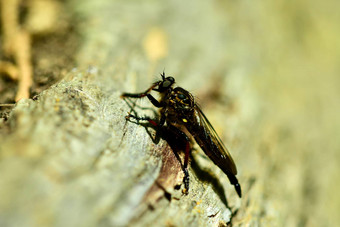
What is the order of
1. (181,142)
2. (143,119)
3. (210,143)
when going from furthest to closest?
(210,143), (181,142), (143,119)

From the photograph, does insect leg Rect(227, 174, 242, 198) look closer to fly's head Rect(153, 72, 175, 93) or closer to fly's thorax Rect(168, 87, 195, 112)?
fly's thorax Rect(168, 87, 195, 112)

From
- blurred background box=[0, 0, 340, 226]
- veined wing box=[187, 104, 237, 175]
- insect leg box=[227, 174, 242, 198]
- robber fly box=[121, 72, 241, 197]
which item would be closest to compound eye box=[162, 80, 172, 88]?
robber fly box=[121, 72, 241, 197]

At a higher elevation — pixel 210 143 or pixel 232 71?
pixel 232 71

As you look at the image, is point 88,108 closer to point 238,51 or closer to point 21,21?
point 21,21

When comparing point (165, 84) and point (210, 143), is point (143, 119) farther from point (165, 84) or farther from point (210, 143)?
point (210, 143)

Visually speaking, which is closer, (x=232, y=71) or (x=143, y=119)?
(x=143, y=119)

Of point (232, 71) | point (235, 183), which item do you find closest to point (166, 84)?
point (235, 183)

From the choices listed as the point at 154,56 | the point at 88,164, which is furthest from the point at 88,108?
the point at 154,56
